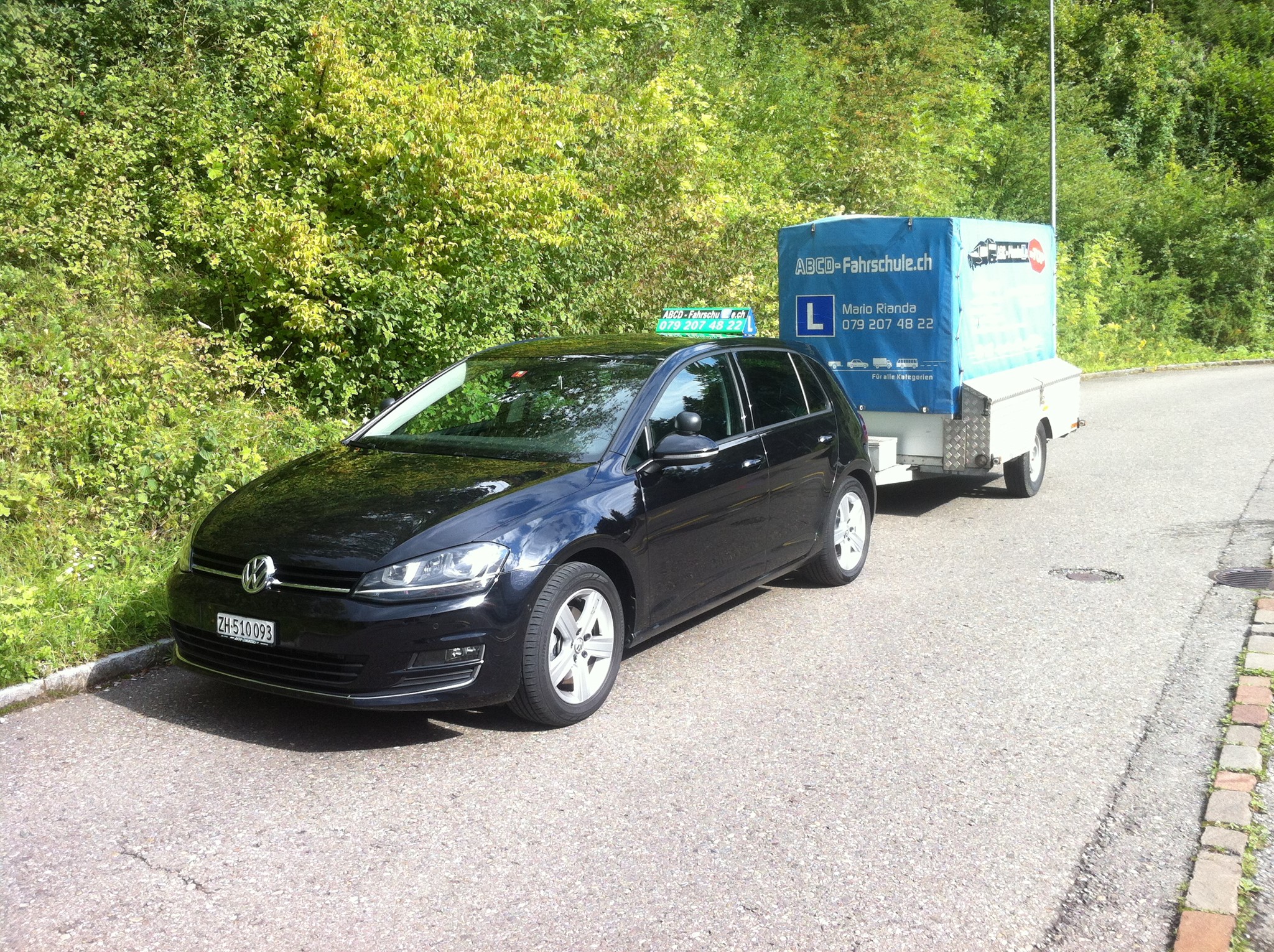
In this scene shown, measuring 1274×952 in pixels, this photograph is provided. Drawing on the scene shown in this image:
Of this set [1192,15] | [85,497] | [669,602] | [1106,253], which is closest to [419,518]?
[669,602]

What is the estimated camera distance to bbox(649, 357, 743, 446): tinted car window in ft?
20.2

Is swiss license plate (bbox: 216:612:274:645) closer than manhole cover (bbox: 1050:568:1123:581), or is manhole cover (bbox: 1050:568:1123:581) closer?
swiss license plate (bbox: 216:612:274:645)

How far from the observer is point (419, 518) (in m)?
5.13

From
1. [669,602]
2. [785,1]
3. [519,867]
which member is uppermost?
[785,1]

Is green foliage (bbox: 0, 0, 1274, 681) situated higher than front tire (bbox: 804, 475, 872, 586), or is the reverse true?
green foliage (bbox: 0, 0, 1274, 681)

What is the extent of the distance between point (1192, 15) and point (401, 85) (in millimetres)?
50072

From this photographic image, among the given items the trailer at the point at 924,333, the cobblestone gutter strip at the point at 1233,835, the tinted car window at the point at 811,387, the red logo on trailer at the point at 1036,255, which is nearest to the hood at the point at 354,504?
the tinted car window at the point at 811,387

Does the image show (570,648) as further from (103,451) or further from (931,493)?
(931,493)

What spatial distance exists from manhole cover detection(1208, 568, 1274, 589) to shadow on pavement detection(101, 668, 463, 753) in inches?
211

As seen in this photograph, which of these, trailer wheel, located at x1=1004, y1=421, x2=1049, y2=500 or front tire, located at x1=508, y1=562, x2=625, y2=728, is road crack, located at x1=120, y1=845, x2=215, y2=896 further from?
trailer wheel, located at x1=1004, y1=421, x2=1049, y2=500

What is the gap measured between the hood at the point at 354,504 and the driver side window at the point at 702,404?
54 cm

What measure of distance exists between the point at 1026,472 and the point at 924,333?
5.93ft

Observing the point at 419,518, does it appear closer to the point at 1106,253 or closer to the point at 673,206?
the point at 673,206

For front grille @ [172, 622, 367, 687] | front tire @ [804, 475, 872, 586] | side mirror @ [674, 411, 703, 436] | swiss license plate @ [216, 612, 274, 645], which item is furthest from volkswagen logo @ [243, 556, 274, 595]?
front tire @ [804, 475, 872, 586]
